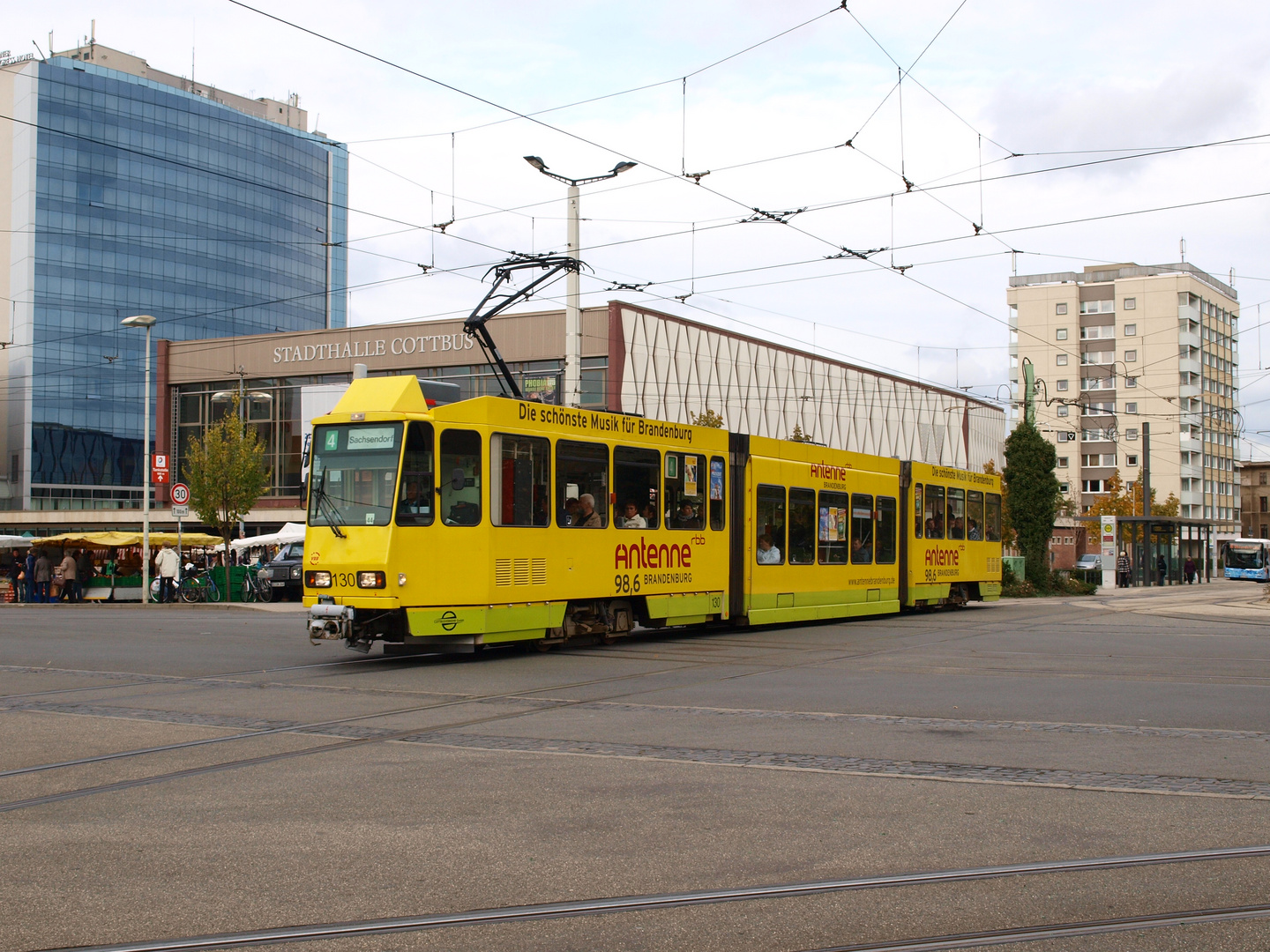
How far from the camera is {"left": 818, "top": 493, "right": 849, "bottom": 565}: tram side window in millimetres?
22484

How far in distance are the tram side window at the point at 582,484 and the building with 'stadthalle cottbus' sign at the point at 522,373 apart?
33091mm

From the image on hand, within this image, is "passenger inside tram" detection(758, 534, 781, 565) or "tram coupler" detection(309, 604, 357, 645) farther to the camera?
"passenger inside tram" detection(758, 534, 781, 565)

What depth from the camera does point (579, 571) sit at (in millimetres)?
16688

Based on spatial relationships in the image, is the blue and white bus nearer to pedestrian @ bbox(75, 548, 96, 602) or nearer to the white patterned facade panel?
the white patterned facade panel

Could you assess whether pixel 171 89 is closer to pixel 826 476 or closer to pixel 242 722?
pixel 826 476

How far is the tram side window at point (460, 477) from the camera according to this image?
48.3 feet

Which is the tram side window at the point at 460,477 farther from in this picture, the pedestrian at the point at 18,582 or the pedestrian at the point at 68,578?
the pedestrian at the point at 18,582

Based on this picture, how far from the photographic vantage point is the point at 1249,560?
240 feet

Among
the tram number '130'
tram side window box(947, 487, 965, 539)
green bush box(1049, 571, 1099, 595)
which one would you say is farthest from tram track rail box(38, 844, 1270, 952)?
green bush box(1049, 571, 1099, 595)

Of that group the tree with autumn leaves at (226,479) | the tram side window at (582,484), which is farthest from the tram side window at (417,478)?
the tree with autumn leaves at (226,479)

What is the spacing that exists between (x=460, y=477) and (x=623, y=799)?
8.48m

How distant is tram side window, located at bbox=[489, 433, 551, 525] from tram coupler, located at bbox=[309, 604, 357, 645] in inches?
83.7

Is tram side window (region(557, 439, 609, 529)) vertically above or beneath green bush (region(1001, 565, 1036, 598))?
above

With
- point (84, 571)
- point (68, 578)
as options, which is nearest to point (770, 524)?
point (68, 578)
